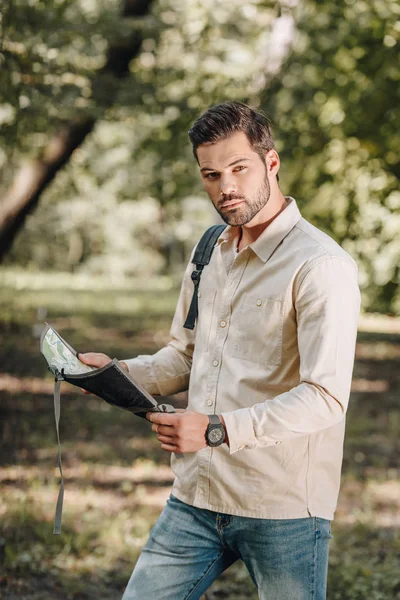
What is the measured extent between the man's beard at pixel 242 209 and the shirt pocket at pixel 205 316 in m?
0.28

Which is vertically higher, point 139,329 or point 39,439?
point 139,329

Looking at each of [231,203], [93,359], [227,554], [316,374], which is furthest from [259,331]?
[227,554]

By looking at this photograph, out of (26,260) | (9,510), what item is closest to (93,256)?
(26,260)

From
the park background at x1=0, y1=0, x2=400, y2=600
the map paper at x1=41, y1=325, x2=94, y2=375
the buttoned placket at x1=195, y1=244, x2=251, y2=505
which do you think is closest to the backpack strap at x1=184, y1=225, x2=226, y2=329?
the buttoned placket at x1=195, y1=244, x2=251, y2=505

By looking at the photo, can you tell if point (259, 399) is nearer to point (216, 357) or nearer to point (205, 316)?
point (216, 357)

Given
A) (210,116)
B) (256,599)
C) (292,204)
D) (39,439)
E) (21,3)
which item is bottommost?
(256,599)

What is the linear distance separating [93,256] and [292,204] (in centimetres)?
4074

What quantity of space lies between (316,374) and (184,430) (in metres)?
0.39

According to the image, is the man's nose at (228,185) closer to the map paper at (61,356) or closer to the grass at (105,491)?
the map paper at (61,356)

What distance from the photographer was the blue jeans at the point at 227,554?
101 inches

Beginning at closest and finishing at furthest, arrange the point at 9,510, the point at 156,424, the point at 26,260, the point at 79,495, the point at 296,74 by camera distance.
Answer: the point at 156,424
the point at 9,510
the point at 79,495
the point at 296,74
the point at 26,260

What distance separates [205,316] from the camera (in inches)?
112

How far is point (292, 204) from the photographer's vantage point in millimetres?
2762

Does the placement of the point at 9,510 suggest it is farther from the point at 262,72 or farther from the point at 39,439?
the point at 262,72
